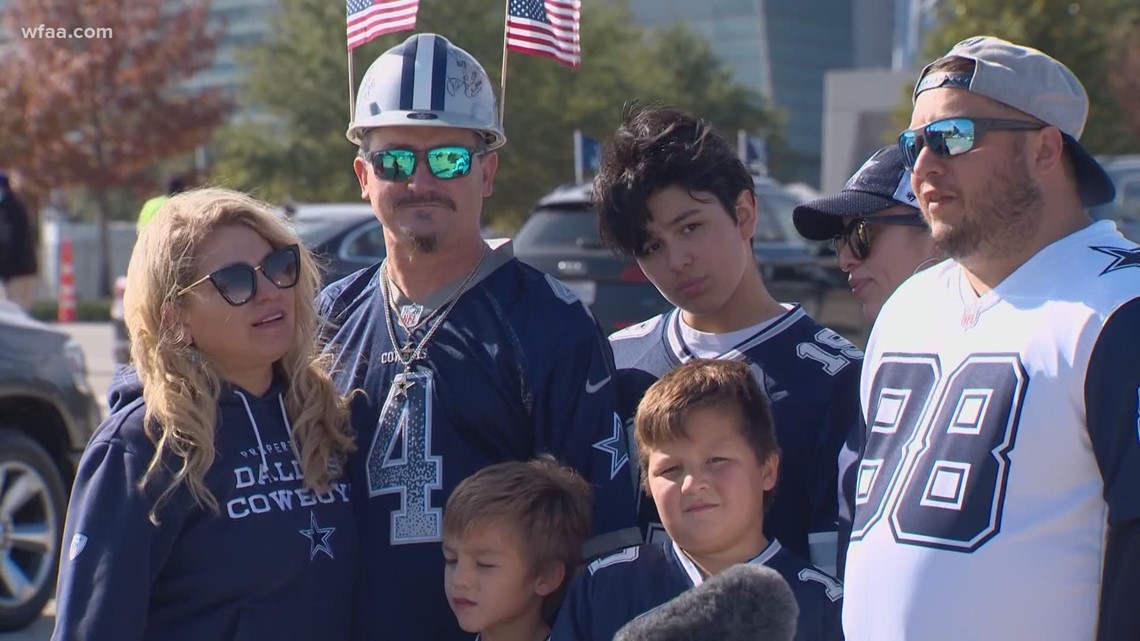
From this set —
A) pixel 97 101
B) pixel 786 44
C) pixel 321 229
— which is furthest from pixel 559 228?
pixel 786 44

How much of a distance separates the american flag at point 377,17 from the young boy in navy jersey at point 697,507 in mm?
1721

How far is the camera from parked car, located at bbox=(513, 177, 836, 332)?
912 centimetres

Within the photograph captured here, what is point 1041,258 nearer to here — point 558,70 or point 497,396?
point 497,396

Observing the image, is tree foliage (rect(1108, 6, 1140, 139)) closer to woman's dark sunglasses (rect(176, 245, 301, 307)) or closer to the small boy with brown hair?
the small boy with brown hair

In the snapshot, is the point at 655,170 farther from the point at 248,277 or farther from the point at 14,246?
the point at 14,246

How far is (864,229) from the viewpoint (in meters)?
3.42

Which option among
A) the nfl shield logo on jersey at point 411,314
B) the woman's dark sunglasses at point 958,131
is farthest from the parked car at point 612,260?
the woman's dark sunglasses at point 958,131

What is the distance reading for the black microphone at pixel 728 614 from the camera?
73.6 inches

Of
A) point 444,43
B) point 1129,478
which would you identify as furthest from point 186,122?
point 1129,478

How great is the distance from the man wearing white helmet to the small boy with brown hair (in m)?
0.07

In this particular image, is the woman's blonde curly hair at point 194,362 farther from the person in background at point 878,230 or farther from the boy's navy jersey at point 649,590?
the person in background at point 878,230

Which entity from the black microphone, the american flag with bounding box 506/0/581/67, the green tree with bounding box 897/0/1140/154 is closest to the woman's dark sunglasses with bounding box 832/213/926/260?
the american flag with bounding box 506/0/581/67

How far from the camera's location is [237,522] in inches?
112

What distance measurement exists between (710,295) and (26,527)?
Result: 409 cm
